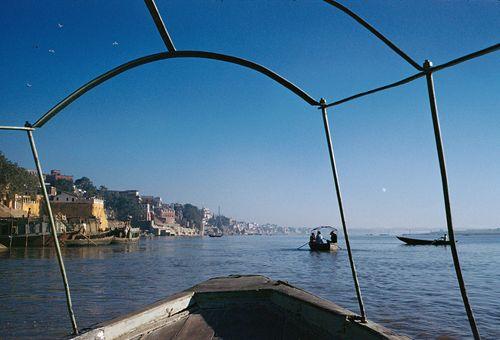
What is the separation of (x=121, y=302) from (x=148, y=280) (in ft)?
22.7

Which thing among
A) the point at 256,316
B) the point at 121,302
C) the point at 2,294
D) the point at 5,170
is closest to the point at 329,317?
the point at 256,316

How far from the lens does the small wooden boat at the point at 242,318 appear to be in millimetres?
2923

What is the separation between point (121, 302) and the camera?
41.6 ft

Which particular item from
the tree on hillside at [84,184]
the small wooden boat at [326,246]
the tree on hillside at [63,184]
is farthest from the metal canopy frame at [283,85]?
the tree on hillside at [84,184]

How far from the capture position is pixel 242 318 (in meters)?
3.97

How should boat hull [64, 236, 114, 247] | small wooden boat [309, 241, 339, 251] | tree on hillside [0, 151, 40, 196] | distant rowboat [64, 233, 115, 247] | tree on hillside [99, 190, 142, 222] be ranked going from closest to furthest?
small wooden boat [309, 241, 339, 251] < boat hull [64, 236, 114, 247] < distant rowboat [64, 233, 115, 247] < tree on hillside [0, 151, 40, 196] < tree on hillside [99, 190, 142, 222]

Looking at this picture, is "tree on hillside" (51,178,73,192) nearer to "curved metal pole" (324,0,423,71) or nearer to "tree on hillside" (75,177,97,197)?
"tree on hillside" (75,177,97,197)

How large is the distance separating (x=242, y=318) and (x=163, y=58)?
3.01 metres

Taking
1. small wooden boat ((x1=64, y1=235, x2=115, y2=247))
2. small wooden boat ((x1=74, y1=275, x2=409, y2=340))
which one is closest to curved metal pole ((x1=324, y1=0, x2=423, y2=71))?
small wooden boat ((x1=74, y1=275, x2=409, y2=340))

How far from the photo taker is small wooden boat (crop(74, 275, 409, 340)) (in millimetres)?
2923

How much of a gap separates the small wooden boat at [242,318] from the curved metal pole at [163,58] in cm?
184

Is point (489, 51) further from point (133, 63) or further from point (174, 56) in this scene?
point (133, 63)

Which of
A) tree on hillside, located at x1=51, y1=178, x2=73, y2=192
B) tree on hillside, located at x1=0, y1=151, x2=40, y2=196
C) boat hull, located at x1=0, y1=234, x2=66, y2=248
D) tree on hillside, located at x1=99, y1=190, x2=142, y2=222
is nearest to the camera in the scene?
boat hull, located at x1=0, y1=234, x2=66, y2=248

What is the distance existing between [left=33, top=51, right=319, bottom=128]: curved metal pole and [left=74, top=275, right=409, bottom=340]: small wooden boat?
1.84 metres
